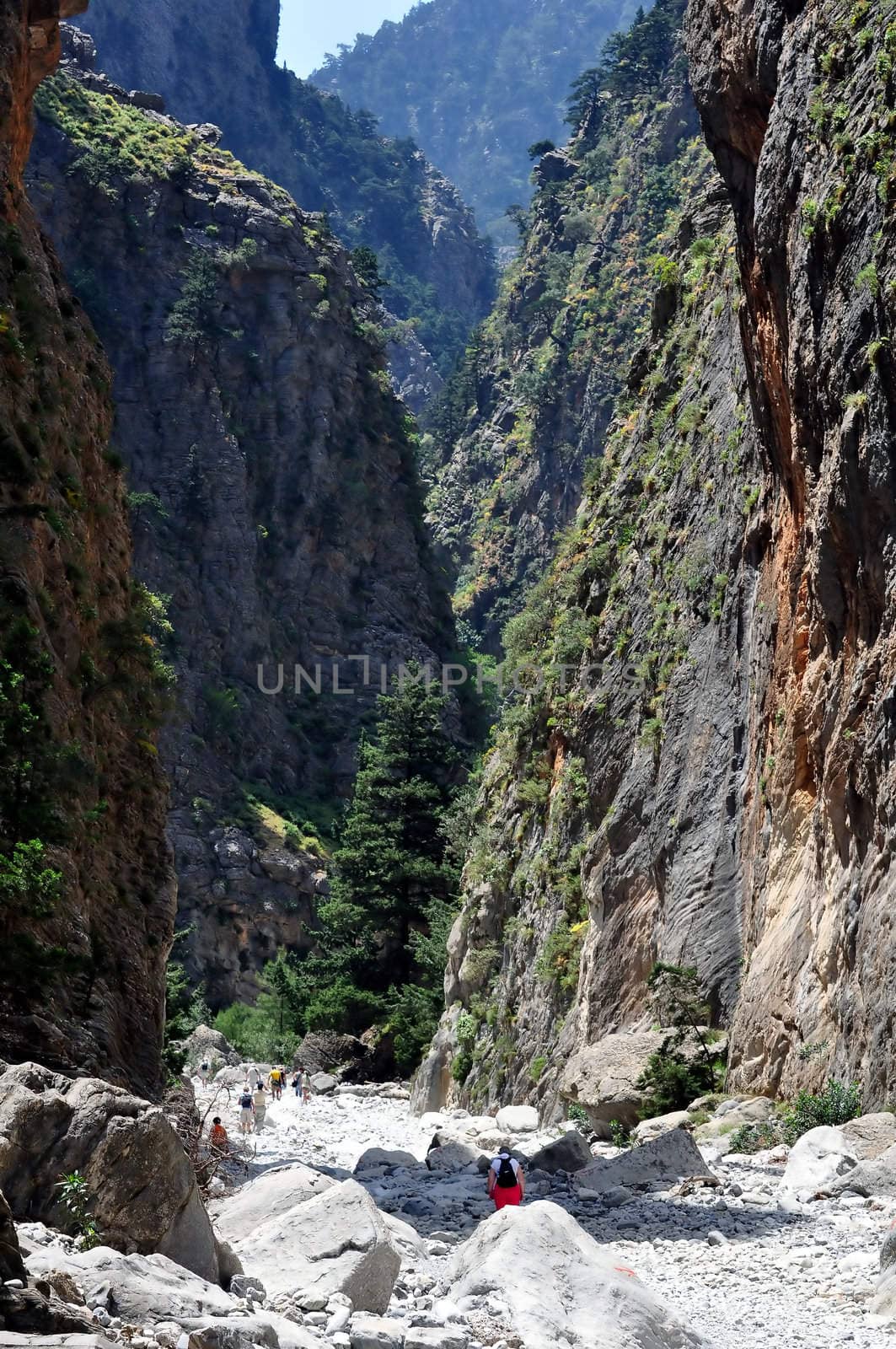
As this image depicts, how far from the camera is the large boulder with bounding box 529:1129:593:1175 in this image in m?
16.0

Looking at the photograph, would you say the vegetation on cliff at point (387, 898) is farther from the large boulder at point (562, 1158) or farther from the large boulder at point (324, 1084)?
the large boulder at point (562, 1158)

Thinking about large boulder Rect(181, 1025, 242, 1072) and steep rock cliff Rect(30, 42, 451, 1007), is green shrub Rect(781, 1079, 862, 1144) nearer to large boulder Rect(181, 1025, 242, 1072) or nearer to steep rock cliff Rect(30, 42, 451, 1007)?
large boulder Rect(181, 1025, 242, 1072)

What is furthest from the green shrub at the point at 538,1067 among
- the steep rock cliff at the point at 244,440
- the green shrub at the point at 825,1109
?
the steep rock cliff at the point at 244,440

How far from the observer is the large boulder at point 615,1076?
20.1 meters

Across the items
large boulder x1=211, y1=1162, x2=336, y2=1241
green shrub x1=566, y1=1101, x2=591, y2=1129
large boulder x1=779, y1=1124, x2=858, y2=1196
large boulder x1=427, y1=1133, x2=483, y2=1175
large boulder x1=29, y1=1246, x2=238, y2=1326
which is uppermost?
large boulder x1=29, y1=1246, x2=238, y2=1326

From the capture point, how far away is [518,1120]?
23516 millimetres

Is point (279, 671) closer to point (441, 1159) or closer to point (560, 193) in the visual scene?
point (560, 193)

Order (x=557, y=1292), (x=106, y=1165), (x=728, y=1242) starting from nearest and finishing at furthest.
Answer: (x=106, y=1165) → (x=557, y=1292) → (x=728, y=1242)

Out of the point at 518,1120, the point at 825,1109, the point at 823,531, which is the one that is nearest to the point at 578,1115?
the point at 518,1120

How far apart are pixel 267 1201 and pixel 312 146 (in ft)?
479

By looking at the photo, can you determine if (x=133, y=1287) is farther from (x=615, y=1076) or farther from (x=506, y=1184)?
(x=615, y=1076)

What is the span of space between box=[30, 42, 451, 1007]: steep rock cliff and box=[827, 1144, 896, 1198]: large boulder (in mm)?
50747

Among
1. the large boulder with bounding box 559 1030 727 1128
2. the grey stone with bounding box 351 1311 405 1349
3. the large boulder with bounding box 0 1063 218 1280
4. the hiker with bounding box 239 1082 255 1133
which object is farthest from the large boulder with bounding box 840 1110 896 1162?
the hiker with bounding box 239 1082 255 1133

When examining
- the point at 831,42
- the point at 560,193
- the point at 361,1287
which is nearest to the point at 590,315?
the point at 560,193
